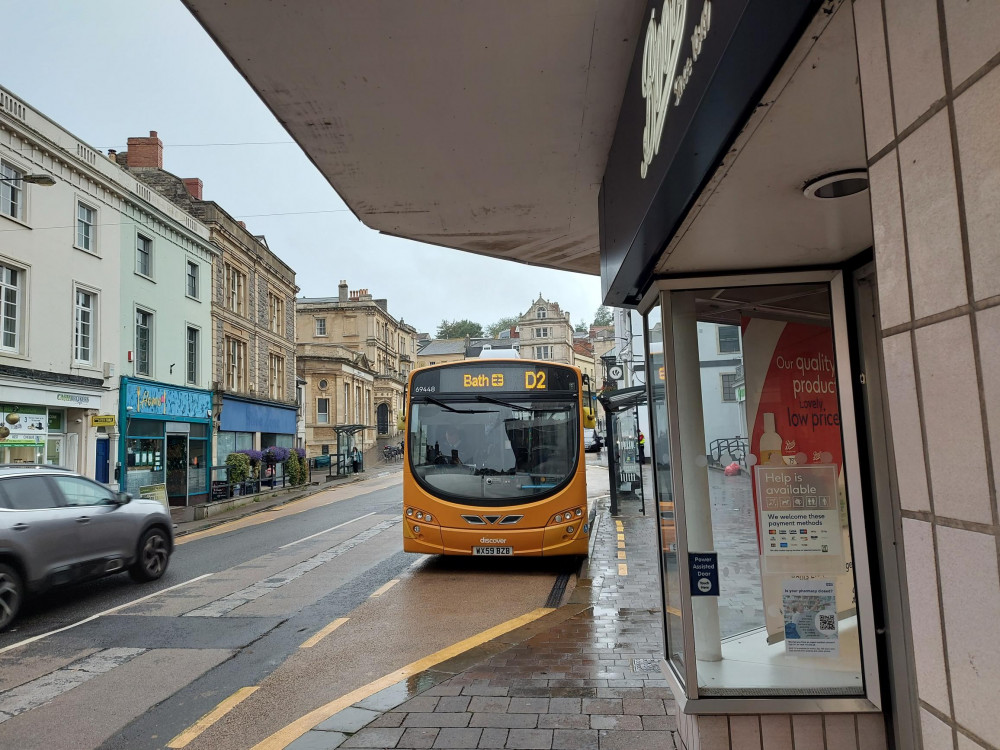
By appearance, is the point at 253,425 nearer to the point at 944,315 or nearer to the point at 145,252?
the point at 145,252

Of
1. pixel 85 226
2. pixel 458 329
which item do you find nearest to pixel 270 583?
pixel 85 226

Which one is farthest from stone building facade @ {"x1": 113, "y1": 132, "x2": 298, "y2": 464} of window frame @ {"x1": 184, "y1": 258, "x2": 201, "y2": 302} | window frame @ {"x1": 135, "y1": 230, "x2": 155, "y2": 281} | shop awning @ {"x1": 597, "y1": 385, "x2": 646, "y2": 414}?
shop awning @ {"x1": 597, "y1": 385, "x2": 646, "y2": 414}

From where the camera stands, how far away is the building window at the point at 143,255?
23.0m

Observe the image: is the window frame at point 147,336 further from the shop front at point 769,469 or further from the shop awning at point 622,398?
the shop front at point 769,469

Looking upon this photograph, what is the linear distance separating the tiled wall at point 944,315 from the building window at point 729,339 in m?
2.55

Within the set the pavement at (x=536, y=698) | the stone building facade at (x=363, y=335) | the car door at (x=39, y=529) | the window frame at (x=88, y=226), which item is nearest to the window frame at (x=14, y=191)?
the window frame at (x=88, y=226)

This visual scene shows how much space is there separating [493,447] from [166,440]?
17.8 metres

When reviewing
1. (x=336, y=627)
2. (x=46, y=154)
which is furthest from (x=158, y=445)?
(x=336, y=627)

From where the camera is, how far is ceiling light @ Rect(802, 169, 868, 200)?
8.03ft

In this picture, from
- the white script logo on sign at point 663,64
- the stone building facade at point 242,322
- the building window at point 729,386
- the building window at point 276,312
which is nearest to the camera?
the white script logo on sign at point 663,64

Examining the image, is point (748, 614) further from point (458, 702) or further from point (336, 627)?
point (336, 627)

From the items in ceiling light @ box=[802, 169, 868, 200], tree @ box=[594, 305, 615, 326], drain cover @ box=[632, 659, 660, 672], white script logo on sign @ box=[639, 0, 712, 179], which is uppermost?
tree @ box=[594, 305, 615, 326]

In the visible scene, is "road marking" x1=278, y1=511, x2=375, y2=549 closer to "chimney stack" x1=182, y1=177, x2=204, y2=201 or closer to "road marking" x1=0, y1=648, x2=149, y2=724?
"road marking" x1=0, y1=648, x2=149, y2=724

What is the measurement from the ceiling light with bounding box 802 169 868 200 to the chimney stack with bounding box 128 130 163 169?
30131mm
